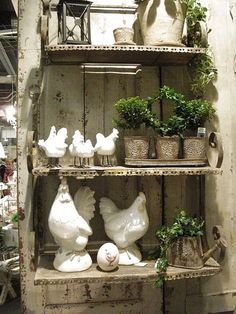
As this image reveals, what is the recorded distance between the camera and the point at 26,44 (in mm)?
1744

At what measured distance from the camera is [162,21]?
163cm

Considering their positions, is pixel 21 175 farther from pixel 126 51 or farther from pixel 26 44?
pixel 126 51

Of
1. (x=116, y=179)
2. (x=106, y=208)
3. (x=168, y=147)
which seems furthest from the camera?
(x=116, y=179)

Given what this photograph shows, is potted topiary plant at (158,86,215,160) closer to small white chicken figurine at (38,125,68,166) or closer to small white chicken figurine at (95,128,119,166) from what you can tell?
small white chicken figurine at (95,128,119,166)

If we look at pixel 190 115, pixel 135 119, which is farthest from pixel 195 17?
pixel 135 119


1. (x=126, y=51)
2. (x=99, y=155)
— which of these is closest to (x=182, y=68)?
(x=126, y=51)

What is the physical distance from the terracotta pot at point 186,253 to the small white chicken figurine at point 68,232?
37 centimetres

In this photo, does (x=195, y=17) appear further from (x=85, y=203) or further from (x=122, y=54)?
(x=85, y=203)

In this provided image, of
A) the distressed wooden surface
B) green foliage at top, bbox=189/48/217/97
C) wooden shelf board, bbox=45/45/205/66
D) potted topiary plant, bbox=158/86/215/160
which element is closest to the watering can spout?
the distressed wooden surface

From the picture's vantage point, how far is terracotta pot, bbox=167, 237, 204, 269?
156 cm

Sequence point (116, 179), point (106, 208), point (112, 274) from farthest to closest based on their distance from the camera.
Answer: point (116, 179), point (106, 208), point (112, 274)

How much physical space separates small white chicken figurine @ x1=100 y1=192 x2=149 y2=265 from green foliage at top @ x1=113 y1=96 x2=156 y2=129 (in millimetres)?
328

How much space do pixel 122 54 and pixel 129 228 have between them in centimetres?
79

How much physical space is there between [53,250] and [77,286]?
215 millimetres
